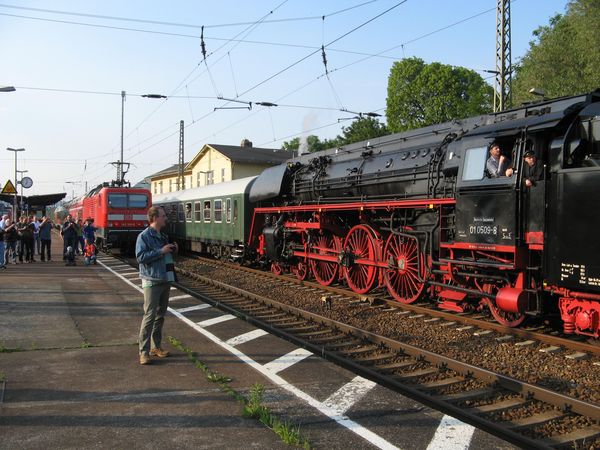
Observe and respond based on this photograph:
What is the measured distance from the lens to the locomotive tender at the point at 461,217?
6426mm

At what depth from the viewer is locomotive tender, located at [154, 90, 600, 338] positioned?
253 inches

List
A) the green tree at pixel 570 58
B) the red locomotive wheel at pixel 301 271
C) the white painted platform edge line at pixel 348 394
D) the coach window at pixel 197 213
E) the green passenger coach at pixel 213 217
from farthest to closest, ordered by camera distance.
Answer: the green tree at pixel 570 58 < the coach window at pixel 197 213 < the green passenger coach at pixel 213 217 < the red locomotive wheel at pixel 301 271 < the white painted platform edge line at pixel 348 394

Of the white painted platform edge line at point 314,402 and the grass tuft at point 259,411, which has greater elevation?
the grass tuft at point 259,411

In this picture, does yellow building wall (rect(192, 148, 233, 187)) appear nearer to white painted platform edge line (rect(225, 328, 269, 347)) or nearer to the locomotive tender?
the locomotive tender

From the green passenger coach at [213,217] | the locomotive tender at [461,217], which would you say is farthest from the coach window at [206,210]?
the locomotive tender at [461,217]

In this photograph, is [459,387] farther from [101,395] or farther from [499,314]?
[101,395]

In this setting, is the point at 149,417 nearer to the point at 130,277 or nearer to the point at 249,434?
the point at 249,434

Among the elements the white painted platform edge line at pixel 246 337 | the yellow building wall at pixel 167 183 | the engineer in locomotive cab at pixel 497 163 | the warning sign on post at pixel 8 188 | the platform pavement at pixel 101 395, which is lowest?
the white painted platform edge line at pixel 246 337

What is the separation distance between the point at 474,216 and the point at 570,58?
2683 cm

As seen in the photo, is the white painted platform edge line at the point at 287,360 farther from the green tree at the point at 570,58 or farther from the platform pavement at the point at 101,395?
the green tree at the point at 570,58

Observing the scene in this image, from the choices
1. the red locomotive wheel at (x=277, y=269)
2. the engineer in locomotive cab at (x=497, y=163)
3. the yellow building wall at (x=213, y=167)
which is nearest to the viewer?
the engineer in locomotive cab at (x=497, y=163)

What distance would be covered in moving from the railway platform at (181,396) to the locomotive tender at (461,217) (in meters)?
3.12

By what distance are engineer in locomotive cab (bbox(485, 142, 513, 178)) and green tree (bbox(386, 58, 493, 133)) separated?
44.6 m

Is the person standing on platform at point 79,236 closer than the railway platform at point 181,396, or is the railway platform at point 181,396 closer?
the railway platform at point 181,396
